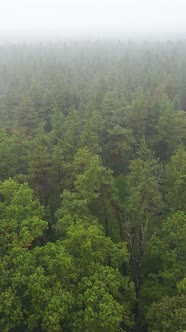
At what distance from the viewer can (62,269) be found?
21.9m

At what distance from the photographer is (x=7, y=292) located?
20.4 m

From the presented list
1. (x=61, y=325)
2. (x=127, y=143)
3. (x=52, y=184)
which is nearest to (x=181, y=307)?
(x=61, y=325)

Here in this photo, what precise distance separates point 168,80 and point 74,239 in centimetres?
5337

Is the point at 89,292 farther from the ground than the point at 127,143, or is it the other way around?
the point at 127,143

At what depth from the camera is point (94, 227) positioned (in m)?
25.2

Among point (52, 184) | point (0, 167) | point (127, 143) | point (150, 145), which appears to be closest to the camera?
point (0, 167)

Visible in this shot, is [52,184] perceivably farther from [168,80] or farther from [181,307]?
[168,80]

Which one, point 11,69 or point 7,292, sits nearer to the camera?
point 7,292

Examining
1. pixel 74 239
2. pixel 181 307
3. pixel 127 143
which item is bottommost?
pixel 181 307

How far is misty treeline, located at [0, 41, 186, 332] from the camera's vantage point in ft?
67.4

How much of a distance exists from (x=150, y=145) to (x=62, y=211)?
79.3 feet

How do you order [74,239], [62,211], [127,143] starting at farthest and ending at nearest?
[127,143] < [62,211] < [74,239]

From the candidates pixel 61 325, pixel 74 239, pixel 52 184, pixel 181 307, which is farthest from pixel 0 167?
pixel 181 307

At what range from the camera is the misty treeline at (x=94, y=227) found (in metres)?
20.5
